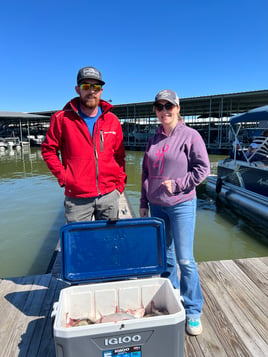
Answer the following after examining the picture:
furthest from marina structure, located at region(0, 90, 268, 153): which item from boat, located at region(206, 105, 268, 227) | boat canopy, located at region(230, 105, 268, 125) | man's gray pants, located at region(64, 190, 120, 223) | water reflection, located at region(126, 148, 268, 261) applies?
man's gray pants, located at region(64, 190, 120, 223)

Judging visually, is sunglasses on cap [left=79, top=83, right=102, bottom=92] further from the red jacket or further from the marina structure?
the marina structure

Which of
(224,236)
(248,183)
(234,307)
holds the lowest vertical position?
(224,236)

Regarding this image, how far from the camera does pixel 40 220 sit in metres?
5.66

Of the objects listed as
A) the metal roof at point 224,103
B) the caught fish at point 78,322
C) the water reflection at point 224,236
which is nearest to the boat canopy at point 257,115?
the water reflection at point 224,236

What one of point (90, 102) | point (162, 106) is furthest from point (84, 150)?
point (162, 106)

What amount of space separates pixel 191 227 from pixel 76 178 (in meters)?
0.97

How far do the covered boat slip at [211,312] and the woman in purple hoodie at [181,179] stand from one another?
171 mm

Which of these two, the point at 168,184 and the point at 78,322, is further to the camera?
the point at 168,184

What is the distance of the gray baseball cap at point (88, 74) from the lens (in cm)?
186

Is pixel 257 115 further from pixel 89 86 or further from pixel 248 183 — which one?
pixel 89 86

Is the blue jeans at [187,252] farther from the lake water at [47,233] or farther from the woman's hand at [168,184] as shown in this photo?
the lake water at [47,233]

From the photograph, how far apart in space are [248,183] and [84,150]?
5.71 m

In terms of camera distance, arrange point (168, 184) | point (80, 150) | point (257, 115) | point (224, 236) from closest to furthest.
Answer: point (168, 184)
point (80, 150)
point (224, 236)
point (257, 115)

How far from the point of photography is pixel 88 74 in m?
1.87
